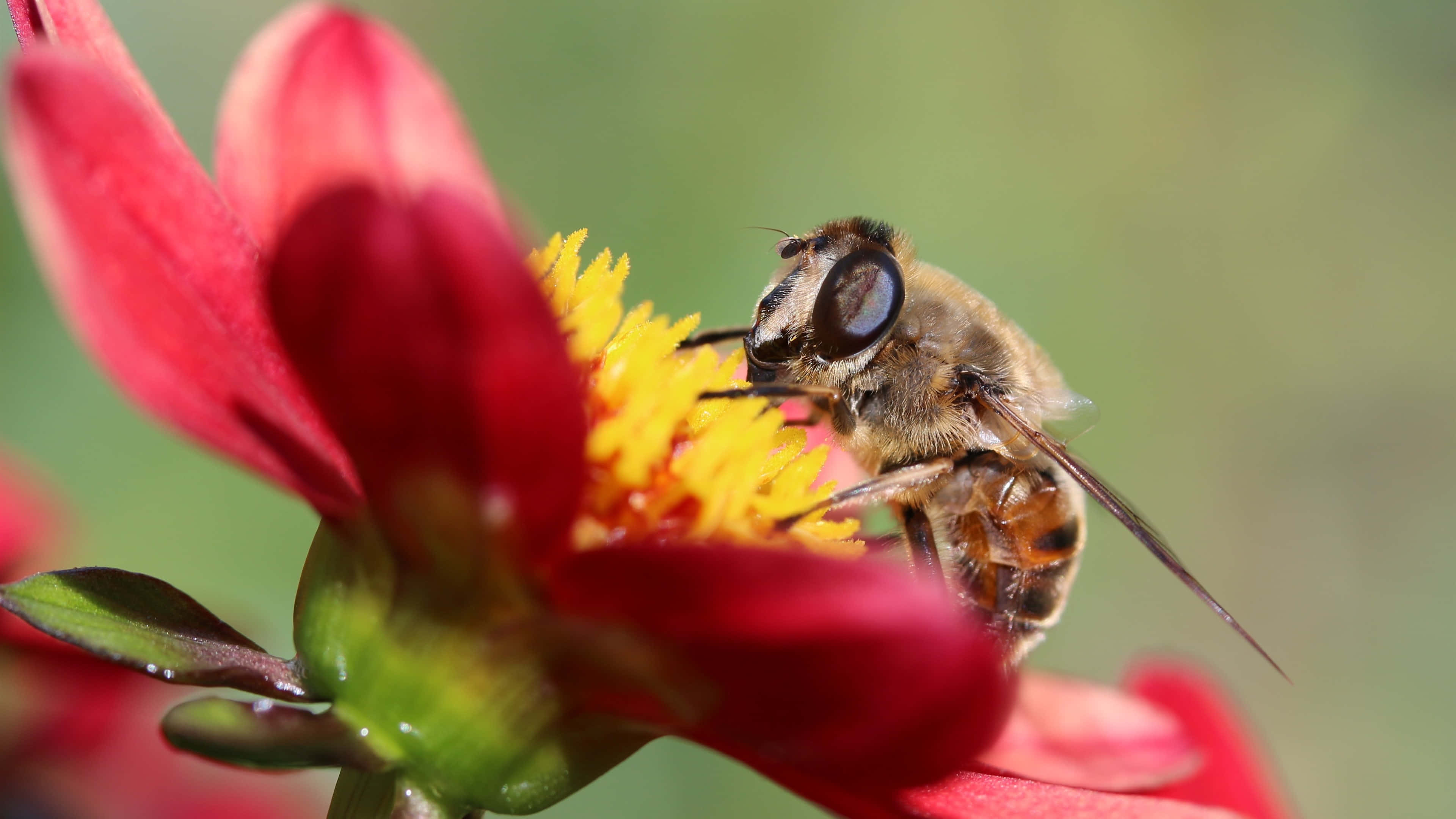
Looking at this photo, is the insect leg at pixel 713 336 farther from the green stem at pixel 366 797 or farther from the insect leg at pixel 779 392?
the green stem at pixel 366 797

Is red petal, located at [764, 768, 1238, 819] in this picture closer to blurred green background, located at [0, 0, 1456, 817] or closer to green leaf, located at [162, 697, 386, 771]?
green leaf, located at [162, 697, 386, 771]

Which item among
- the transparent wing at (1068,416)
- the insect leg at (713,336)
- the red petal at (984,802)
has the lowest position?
the red petal at (984,802)

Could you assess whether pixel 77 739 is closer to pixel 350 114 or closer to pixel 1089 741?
pixel 350 114

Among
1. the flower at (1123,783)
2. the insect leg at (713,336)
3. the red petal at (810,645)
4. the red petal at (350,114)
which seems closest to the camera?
the red petal at (810,645)

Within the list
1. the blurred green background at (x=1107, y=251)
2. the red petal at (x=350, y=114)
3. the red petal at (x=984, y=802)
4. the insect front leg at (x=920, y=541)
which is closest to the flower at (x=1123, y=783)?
the red petal at (x=984, y=802)

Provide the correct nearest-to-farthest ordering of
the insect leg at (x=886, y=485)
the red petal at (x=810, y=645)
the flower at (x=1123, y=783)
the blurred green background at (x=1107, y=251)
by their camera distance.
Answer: the red petal at (x=810, y=645) → the flower at (x=1123, y=783) → the insect leg at (x=886, y=485) → the blurred green background at (x=1107, y=251)

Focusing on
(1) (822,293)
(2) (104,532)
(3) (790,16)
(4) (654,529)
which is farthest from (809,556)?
(3) (790,16)

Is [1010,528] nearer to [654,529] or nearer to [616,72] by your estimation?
[654,529]
